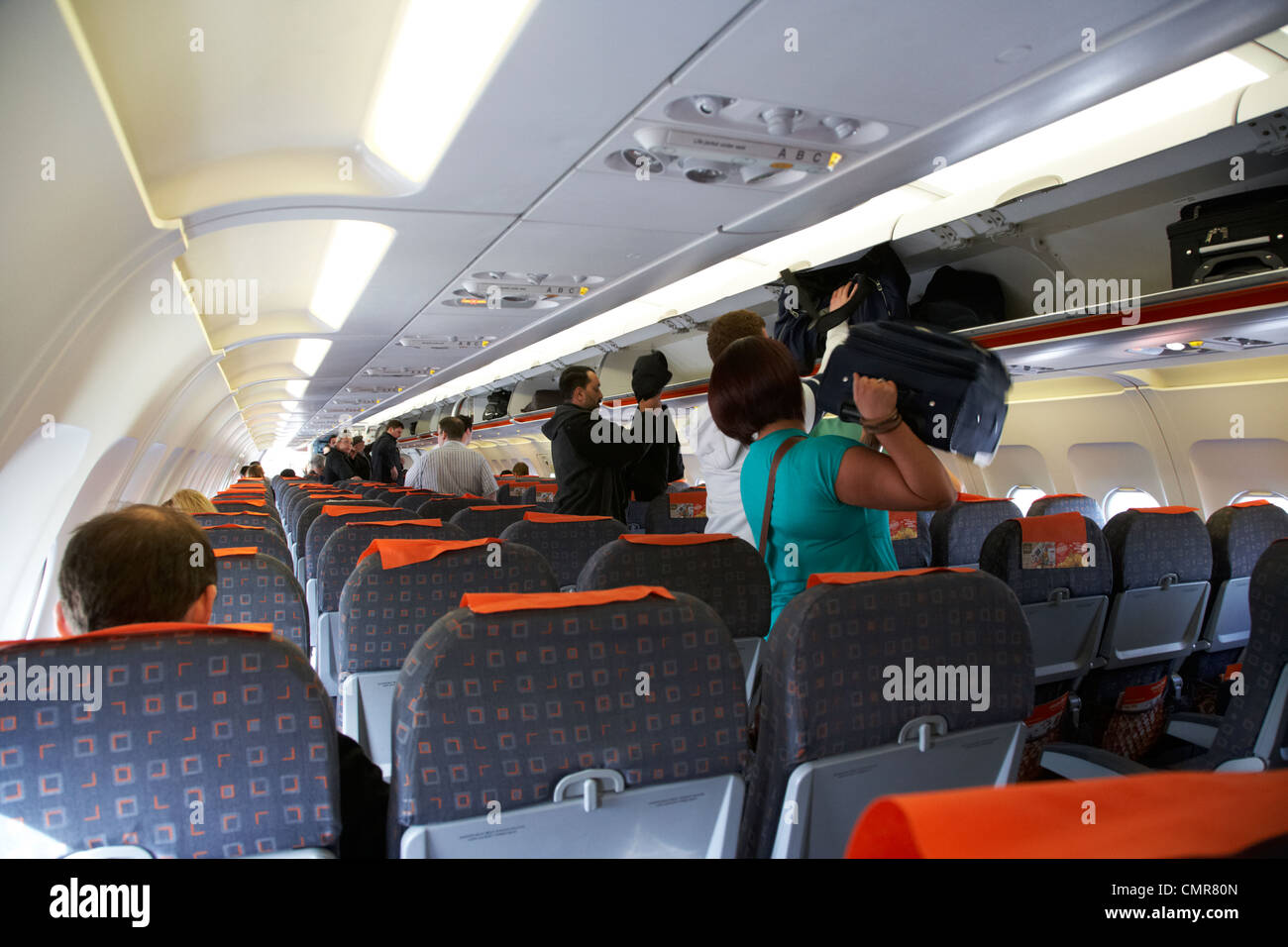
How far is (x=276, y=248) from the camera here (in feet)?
21.9

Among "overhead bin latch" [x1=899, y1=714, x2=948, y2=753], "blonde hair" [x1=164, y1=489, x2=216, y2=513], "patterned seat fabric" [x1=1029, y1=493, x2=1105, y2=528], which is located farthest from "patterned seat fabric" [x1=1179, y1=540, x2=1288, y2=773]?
"blonde hair" [x1=164, y1=489, x2=216, y2=513]

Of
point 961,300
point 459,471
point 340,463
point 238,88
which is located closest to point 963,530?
point 961,300

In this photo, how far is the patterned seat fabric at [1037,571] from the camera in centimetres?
314

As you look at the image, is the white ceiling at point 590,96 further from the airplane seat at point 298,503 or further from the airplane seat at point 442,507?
the airplane seat at point 298,503

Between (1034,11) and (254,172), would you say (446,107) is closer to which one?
(254,172)

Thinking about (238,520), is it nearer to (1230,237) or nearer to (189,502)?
(189,502)

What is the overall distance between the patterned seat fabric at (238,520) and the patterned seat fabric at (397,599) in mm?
1489

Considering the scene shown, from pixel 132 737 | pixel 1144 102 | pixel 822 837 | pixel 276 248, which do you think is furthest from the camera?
pixel 276 248

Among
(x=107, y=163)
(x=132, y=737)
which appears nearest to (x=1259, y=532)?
(x=132, y=737)

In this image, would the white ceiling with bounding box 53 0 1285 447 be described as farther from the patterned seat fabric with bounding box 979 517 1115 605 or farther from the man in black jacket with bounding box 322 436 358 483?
the man in black jacket with bounding box 322 436 358 483

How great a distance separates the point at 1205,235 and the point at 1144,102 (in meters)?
0.67

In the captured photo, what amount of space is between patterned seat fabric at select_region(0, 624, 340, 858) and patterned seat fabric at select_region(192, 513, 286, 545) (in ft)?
7.92

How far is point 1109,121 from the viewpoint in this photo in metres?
3.71

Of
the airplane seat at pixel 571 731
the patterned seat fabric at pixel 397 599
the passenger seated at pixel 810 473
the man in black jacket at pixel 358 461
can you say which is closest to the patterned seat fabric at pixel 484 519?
the patterned seat fabric at pixel 397 599
